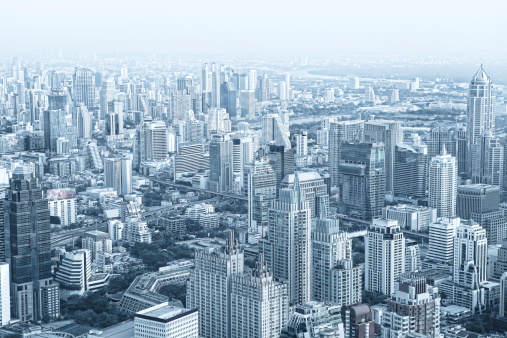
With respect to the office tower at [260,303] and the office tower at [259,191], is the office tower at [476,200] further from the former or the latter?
the office tower at [260,303]

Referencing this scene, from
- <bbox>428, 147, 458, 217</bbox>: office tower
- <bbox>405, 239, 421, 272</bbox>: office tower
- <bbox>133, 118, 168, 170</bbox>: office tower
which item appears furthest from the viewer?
<bbox>133, 118, 168, 170</bbox>: office tower

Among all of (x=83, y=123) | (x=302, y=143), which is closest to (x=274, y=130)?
(x=302, y=143)

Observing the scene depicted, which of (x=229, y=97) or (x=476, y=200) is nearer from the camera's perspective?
(x=476, y=200)

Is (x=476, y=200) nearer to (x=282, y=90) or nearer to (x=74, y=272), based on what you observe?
(x=74, y=272)

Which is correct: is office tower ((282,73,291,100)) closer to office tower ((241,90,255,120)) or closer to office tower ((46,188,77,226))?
office tower ((241,90,255,120))

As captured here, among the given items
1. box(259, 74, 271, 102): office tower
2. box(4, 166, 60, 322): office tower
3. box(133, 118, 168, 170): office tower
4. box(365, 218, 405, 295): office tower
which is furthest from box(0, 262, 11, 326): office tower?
box(259, 74, 271, 102): office tower

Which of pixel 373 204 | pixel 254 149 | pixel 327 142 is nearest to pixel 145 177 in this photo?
pixel 254 149
